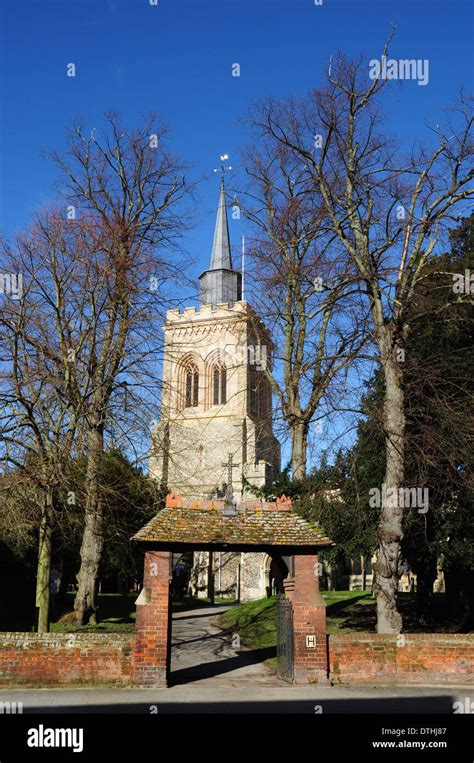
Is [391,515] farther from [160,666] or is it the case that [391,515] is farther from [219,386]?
[219,386]

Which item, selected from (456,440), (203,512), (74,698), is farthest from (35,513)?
(456,440)

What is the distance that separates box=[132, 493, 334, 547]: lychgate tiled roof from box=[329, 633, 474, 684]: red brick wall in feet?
6.77

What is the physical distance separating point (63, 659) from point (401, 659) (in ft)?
20.9

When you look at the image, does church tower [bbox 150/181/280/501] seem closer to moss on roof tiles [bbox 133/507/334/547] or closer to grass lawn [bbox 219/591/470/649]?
grass lawn [bbox 219/591/470/649]

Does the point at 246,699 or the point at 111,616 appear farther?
the point at 111,616

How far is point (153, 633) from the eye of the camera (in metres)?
12.0

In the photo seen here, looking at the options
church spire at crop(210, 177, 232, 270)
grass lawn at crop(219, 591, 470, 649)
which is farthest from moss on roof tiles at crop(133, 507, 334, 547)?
church spire at crop(210, 177, 232, 270)

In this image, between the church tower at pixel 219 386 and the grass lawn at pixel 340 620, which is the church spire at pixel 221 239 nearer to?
the church tower at pixel 219 386

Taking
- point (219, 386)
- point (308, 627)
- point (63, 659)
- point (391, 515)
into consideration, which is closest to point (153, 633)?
point (63, 659)

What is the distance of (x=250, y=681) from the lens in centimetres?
1312

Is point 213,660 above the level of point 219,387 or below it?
below

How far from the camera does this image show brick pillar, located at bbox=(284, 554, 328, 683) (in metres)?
12.4

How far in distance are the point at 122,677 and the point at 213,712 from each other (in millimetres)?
2642

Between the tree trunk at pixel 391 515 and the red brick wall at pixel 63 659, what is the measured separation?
17.5ft
